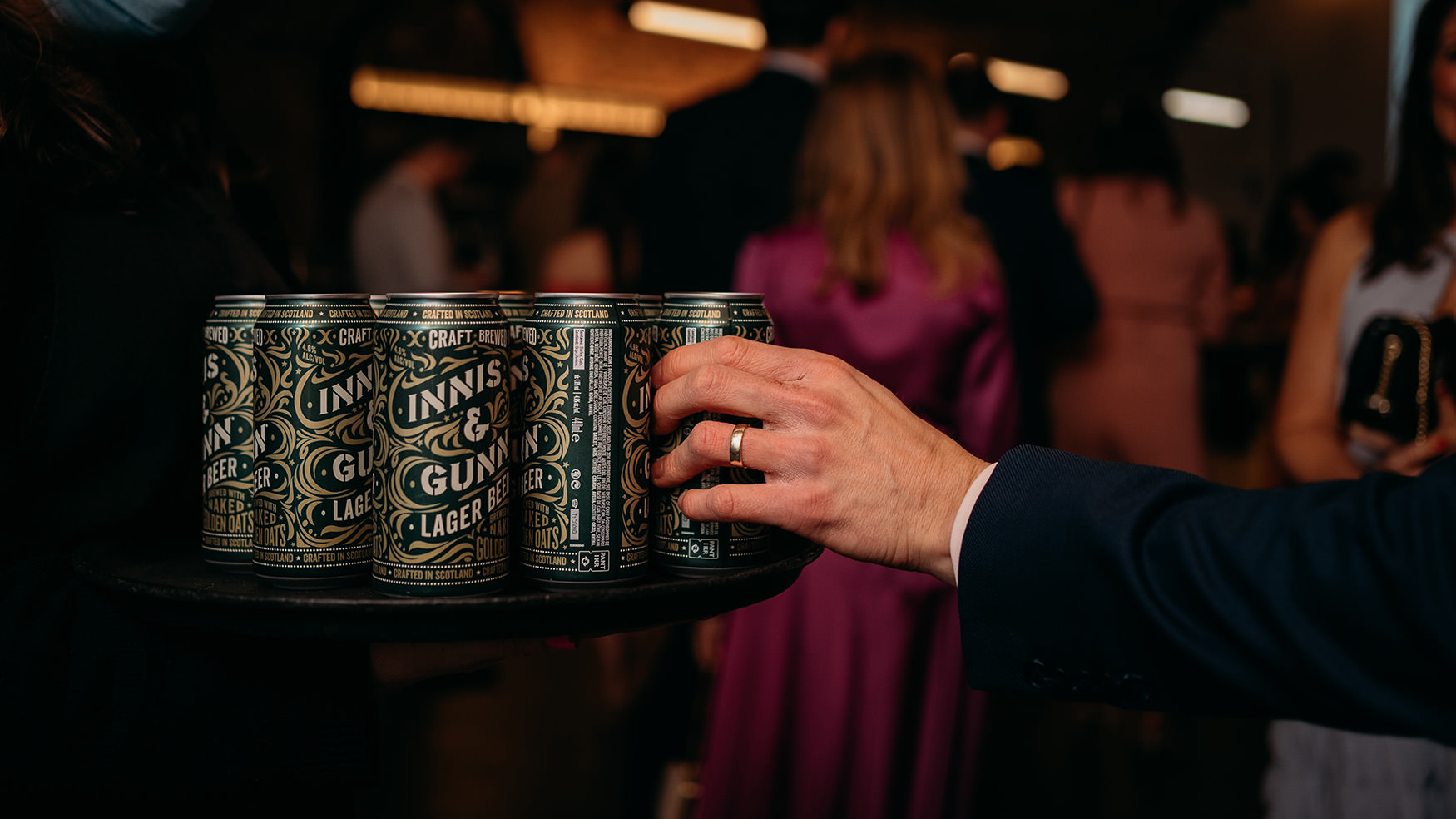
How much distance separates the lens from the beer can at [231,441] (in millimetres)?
786

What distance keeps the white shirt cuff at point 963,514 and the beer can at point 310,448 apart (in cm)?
50

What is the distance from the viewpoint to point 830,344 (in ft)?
5.90

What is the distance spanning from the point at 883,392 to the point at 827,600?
0.97 meters

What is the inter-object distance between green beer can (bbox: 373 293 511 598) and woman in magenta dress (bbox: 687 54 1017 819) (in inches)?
42.5

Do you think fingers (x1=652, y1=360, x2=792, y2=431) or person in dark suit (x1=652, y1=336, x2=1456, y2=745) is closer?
person in dark suit (x1=652, y1=336, x2=1456, y2=745)

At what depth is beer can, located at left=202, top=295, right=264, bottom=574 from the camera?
0.79m
